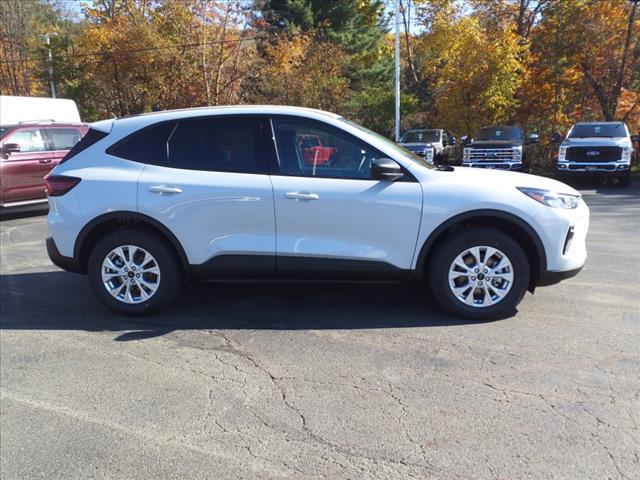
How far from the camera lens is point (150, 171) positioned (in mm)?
4785

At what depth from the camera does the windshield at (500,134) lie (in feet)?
57.7

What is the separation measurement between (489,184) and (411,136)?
50.3ft

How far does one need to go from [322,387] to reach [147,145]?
275 cm

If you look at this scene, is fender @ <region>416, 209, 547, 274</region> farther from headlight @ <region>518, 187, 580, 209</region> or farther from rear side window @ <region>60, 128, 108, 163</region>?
rear side window @ <region>60, 128, 108, 163</region>

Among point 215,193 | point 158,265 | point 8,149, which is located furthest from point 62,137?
point 215,193

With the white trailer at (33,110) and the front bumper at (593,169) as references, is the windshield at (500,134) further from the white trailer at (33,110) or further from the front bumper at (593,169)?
the white trailer at (33,110)

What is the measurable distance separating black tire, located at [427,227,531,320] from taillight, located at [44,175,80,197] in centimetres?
327

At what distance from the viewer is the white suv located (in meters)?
4.50

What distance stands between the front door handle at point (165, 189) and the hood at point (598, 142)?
13.3 m

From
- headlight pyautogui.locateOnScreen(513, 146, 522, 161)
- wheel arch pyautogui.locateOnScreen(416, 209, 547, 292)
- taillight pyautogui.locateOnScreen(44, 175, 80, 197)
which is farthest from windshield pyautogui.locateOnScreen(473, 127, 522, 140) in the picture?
taillight pyautogui.locateOnScreen(44, 175, 80, 197)

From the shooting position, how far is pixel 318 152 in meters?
4.67

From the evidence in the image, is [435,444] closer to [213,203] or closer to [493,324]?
[493,324]

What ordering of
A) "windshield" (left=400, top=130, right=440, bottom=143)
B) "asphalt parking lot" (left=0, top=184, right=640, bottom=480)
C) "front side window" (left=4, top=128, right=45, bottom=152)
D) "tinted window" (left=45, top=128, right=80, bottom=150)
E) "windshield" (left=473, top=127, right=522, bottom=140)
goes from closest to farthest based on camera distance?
"asphalt parking lot" (left=0, top=184, right=640, bottom=480), "front side window" (left=4, top=128, right=45, bottom=152), "tinted window" (left=45, top=128, right=80, bottom=150), "windshield" (left=473, top=127, right=522, bottom=140), "windshield" (left=400, top=130, right=440, bottom=143)

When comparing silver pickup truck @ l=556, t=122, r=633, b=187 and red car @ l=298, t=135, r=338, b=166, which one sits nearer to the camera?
red car @ l=298, t=135, r=338, b=166
